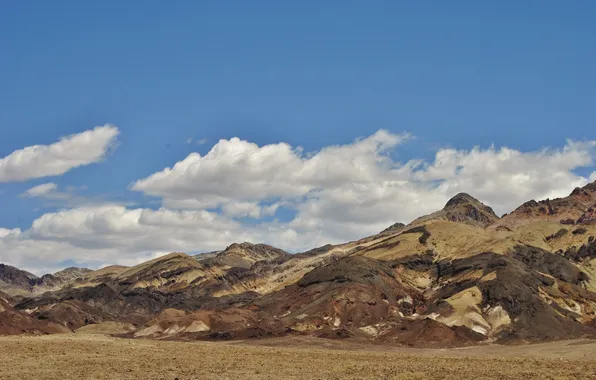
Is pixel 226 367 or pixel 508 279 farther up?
pixel 508 279

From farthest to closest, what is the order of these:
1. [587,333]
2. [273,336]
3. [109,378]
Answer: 1. [587,333]
2. [273,336]
3. [109,378]

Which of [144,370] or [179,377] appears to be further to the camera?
[144,370]

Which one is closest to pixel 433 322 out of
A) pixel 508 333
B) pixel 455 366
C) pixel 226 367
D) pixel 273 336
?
pixel 508 333

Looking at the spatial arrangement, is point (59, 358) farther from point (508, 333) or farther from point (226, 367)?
point (508, 333)

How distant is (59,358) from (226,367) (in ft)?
58.0

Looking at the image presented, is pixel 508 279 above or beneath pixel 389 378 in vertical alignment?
above

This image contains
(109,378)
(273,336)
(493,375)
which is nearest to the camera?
(109,378)

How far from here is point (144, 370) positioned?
219 feet

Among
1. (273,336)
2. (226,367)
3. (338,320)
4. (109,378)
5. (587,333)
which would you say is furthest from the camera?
(338,320)

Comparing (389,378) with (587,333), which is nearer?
(389,378)

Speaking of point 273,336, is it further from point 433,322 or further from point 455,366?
point 455,366

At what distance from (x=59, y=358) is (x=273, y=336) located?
85.1 m

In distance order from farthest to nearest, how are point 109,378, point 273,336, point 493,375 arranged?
point 273,336 → point 493,375 → point 109,378

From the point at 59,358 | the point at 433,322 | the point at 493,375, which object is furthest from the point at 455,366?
the point at 433,322
